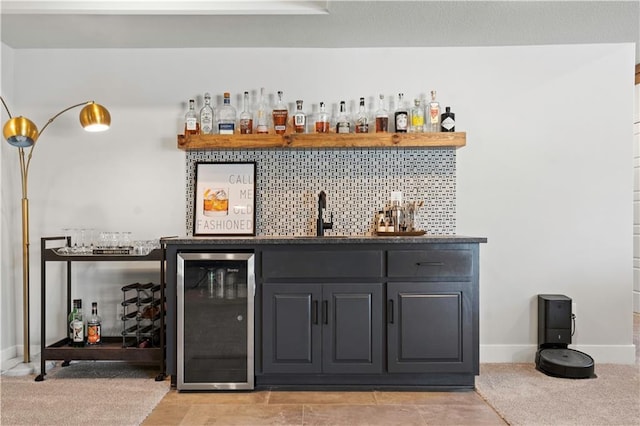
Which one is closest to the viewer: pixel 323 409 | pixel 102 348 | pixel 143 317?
pixel 323 409

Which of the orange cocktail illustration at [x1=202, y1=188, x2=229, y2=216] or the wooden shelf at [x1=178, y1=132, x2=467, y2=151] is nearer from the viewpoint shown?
the wooden shelf at [x1=178, y1=132, x2=467, y2=151]

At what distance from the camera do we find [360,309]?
280 cm

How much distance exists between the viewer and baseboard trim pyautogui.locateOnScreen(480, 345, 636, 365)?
3375 mm

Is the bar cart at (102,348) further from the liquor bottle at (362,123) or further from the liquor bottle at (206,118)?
the liquor bottle at (362,123)

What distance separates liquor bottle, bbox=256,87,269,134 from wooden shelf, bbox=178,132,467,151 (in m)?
0.10

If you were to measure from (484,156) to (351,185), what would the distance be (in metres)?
0.98

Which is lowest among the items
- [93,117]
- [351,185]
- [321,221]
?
[321,221]

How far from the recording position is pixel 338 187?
3.40 meters

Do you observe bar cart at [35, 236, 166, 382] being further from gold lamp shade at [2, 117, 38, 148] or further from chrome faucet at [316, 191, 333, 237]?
chrome faucet at [316, 191, 333, 237]

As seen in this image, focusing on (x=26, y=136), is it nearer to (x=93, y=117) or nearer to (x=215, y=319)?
(x=93, y=117)

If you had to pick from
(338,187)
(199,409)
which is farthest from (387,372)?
(338,187)

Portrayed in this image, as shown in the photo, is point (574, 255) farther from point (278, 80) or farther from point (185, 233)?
point (185, 233)

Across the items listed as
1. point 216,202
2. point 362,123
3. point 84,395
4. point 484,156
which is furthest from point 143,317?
point 484,156

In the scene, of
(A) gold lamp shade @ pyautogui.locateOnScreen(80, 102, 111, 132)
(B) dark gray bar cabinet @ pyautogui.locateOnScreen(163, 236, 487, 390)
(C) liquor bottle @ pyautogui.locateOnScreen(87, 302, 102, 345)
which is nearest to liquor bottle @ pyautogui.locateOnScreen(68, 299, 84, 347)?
(C) liquor bottle @ pyautogui.locateOnScreen(87, 302, 102, 345)
